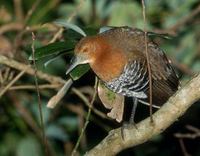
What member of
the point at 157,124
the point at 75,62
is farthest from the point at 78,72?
the point at 157,124

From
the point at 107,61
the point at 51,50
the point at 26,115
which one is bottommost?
the point at 26,115

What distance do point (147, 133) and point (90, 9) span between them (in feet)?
9.19

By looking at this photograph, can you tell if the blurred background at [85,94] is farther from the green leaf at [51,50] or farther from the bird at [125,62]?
the green leaf at [51,50]

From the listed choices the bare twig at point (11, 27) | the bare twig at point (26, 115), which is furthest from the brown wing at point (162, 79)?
the bare twig at point (26, 115)

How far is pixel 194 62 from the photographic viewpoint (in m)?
6.39

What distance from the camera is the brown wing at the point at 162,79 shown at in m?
4.46

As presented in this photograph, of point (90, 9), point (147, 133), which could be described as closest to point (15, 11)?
point (90, 9)

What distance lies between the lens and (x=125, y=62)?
14.1 ft

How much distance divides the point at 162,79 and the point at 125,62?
1.08 feet

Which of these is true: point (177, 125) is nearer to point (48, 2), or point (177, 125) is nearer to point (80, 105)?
point (80, 105)

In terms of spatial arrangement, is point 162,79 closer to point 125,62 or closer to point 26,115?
point 125,62

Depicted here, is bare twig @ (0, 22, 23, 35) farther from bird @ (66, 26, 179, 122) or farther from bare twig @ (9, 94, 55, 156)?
bird @ (66, 26, 179, 122)

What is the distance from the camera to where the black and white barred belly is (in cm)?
429

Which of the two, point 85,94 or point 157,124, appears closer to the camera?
point 157,124
